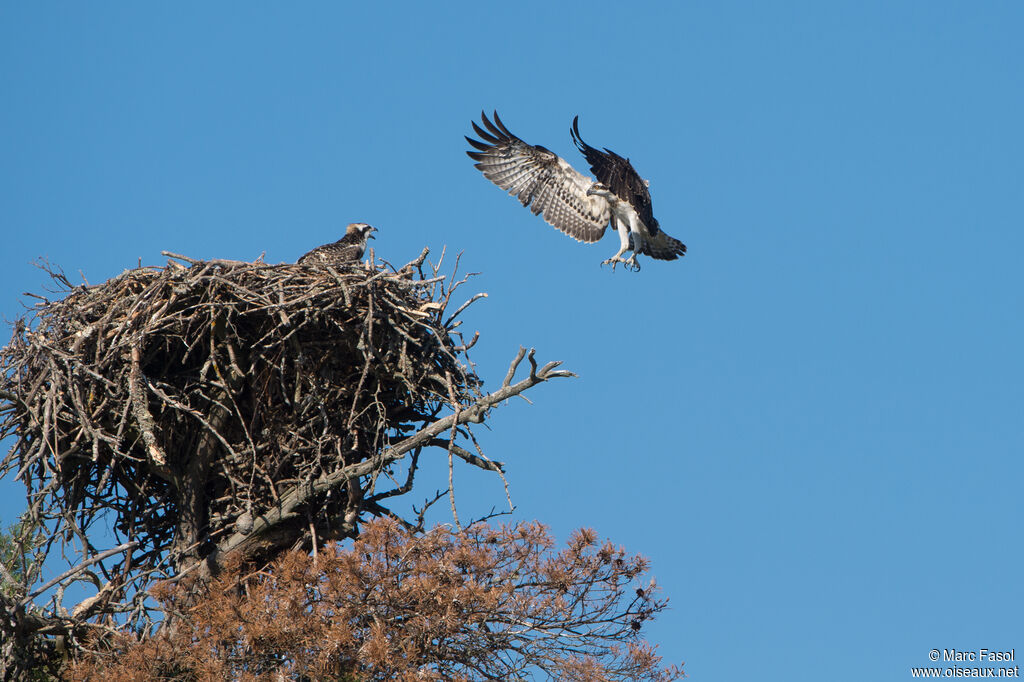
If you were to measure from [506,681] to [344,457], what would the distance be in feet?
7.97

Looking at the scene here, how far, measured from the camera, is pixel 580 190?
12719 mm

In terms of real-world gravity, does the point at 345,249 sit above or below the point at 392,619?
above

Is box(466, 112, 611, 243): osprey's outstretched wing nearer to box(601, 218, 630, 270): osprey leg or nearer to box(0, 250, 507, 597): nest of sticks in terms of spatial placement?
box(601, 218, 630, 270): osprey leg

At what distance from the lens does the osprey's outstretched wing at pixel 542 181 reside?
41.6 feet

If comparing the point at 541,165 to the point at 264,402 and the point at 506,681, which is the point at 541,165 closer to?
the point at 264,402

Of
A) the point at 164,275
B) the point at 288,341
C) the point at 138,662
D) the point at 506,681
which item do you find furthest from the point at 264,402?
the point at 506,681

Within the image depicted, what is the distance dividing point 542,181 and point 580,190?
508mm

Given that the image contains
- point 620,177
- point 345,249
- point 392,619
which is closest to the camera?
point 392,619

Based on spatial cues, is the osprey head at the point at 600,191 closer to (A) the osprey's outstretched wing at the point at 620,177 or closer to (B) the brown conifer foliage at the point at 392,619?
(A) the osprey's outstretched wing at the point at 620,177

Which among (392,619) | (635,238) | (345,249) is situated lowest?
(392,619)

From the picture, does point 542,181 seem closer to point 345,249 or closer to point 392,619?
point 345,249

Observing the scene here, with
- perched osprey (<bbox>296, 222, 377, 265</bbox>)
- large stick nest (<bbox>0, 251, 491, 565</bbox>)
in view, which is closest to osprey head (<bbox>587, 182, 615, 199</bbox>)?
perched osprey (<bbox>296, 222, 377, 265</bbox>)

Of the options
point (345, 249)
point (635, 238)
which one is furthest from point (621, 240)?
point (345, 249)

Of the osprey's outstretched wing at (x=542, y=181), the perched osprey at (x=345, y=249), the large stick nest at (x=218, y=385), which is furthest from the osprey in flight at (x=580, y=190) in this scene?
the large stick nest at (x=218, y=385)
